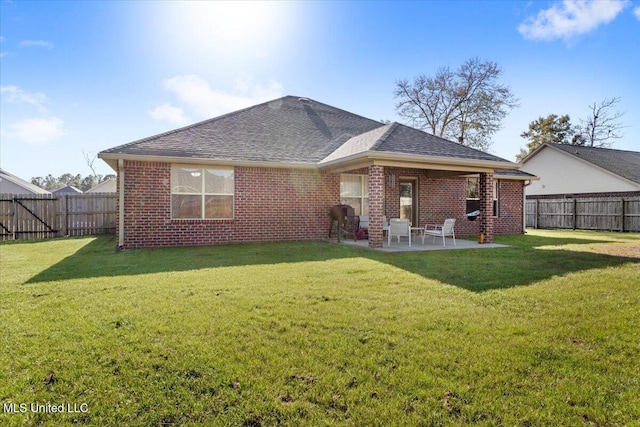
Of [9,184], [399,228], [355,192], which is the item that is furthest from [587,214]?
[9,184]

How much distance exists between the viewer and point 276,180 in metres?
11.8

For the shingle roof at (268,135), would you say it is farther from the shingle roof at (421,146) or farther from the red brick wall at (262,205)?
the shingle roof at (421,146)

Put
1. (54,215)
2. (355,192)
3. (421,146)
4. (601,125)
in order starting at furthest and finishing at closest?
(601,125)
(54,215)
(355,192)
(421,146)

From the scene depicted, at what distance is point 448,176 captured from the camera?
45.3ft

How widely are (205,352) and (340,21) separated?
12.3m

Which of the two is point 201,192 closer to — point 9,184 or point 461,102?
point 461,102

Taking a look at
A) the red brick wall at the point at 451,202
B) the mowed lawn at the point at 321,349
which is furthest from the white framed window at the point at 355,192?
the mowed lawn at the point at 321,349

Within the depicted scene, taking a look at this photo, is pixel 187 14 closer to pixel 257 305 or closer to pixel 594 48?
pixel 257 305

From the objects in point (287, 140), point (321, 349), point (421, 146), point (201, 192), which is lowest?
point (321, 349)

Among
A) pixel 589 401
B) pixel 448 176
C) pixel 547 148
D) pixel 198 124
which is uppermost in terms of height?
pixel 547 148

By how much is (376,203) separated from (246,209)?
13.8 ft

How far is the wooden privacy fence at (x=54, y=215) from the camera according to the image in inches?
551

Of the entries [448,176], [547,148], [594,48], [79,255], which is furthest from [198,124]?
[547,148]

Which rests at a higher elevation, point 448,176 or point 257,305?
point 448,176
